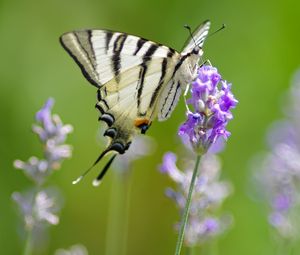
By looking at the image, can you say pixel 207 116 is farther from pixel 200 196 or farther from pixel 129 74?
pixel 129 74

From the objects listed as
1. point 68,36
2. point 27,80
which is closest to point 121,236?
point 68,36

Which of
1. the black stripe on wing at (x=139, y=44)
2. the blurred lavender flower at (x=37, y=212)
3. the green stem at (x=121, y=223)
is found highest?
the black stripe on wing at (x=139, y=44)

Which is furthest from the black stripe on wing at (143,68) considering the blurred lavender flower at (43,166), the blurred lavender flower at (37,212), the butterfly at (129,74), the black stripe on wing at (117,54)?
the blurred lavender flower at (37,212)

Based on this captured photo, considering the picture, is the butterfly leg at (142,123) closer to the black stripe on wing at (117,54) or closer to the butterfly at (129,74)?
the butterfly at (129,74)

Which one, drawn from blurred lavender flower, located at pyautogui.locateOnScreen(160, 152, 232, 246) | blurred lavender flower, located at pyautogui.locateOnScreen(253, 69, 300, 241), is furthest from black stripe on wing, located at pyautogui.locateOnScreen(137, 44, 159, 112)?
blurred lavender flower, located at pyautogui.locateOnScreen(253, 69, 300, 241)

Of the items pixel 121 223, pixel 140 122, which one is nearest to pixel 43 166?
pixel 140 122

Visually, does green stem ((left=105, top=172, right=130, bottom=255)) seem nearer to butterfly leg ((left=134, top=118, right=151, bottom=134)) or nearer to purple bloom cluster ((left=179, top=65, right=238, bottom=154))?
butterfly leg ((left=134, top=118, right=151, bottom=134))
